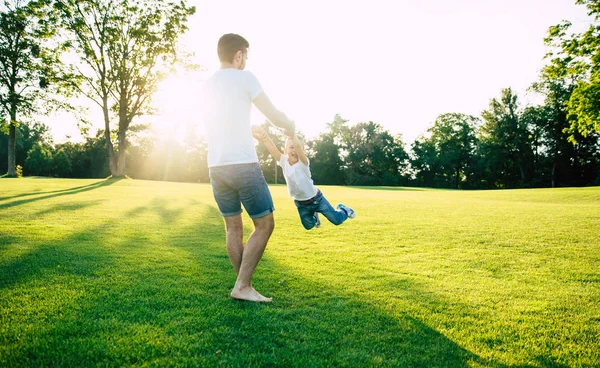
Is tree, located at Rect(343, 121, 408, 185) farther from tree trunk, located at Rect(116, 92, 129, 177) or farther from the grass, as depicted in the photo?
the grass

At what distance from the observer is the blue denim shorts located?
3453mm

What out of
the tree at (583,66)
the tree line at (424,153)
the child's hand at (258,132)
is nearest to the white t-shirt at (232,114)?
the child's hand at (258,132)

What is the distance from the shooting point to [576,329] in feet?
10.3

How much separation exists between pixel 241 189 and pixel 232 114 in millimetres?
785

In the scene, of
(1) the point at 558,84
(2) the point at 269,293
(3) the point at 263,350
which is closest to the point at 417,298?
(2) the point at 269,293

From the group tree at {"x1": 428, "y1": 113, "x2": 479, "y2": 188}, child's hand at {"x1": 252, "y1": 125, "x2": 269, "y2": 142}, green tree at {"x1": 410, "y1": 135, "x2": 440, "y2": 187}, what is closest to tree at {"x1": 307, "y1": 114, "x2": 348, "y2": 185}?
green tree at {"x1": 410, "y1": 135, "x2": 440, "y2": 187}

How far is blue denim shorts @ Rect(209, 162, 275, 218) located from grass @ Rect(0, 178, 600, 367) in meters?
1.01

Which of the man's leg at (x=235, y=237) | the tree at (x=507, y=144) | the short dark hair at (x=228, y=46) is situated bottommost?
the man's leg at (x=235, y=237)

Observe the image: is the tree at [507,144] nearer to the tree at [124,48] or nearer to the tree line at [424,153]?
the tree line at [424,153]

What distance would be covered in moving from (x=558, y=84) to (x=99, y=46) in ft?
215

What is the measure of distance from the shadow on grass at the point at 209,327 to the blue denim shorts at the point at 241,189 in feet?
3.31

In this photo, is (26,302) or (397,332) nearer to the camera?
(397,332)

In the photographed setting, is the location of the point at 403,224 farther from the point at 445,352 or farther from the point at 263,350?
the point at 263,350

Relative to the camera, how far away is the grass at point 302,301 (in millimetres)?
2574
